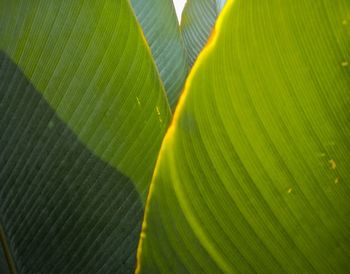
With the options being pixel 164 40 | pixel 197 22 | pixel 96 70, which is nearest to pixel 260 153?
pixel 96 70

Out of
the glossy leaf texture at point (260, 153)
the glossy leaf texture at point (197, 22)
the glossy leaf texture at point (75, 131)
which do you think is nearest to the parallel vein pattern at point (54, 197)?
the glossy leaf texture at point (75, 131)

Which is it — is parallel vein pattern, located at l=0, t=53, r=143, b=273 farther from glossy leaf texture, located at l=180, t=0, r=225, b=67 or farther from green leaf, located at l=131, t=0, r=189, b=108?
glossy leaf texture, located at l=180, t=0, r=225, b=67

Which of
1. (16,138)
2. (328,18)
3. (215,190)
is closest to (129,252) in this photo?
(16,138)

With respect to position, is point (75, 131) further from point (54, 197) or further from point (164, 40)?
point (164, 40)

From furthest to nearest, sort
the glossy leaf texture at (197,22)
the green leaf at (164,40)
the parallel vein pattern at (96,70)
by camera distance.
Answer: the glossy leaf texture at (197,22) → the green leaf at (164,40) → the parallel vein pattern at (96,70)

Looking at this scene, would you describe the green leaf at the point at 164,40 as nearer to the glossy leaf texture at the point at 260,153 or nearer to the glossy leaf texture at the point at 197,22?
the glossy leaf texture at the point at 197,22
